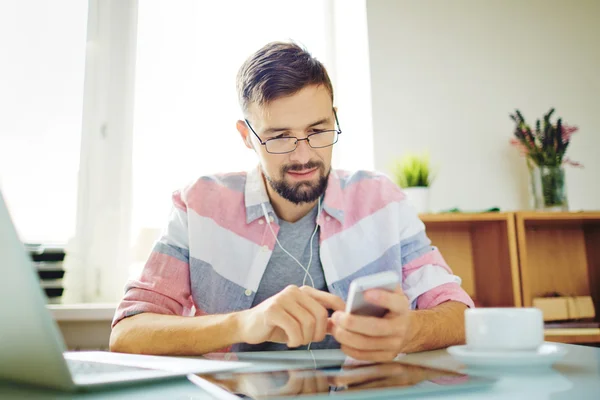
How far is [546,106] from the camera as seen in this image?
2.49 metres

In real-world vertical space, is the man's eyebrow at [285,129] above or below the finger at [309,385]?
above

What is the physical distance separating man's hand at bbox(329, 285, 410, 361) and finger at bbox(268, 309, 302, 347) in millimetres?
63

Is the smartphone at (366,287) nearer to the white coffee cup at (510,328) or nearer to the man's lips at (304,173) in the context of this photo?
the white coffee cup at (510,328)

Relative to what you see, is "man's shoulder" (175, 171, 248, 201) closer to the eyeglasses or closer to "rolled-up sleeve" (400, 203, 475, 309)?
the eyeglasses

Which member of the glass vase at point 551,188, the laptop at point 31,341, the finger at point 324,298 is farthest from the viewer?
the glass vase at point 551,188

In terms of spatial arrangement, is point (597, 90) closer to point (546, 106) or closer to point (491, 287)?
point (546, 106)

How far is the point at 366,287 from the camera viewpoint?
601 millimetres

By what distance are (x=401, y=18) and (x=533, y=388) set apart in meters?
2.26

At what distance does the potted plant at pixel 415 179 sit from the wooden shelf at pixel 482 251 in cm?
9

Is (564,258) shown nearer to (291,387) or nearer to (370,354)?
(370,354)

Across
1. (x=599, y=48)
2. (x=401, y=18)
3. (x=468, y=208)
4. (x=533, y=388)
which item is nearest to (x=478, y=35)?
(x=401, y=18)

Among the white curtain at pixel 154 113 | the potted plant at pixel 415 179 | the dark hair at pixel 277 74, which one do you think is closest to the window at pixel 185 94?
the white curtain at pixel 154 113

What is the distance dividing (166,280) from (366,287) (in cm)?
75

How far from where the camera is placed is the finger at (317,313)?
744mm
